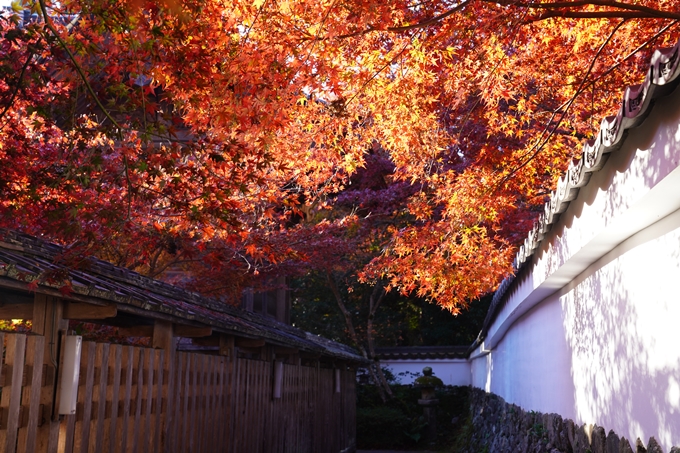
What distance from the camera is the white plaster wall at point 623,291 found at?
4.29 meters

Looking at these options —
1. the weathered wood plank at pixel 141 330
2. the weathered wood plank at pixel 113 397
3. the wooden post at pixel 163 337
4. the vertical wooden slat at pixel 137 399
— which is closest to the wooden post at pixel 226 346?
the weathered wood plank at pixel 141 330

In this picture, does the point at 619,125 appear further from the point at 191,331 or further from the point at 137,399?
the point at 191,331

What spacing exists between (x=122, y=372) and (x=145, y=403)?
562mm

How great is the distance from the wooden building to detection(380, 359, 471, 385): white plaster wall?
18413mm

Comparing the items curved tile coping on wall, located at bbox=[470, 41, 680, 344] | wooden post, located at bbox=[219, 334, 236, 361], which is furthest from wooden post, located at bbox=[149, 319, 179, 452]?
curved tile coping on wall, located at bbox=[470, 41, 680, 344]

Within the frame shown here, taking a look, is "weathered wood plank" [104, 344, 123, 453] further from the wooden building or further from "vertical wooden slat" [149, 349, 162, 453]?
"vertical wooden slat" [149, 349, 162, 453]

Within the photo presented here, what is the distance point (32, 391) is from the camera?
4.81 metres

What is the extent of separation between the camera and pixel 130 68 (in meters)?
5.62

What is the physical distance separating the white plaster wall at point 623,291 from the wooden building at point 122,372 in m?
3.72

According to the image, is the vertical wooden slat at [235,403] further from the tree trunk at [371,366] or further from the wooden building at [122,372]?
the tree trunk at [371,366]

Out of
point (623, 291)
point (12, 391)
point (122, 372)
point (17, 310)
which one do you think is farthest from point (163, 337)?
point (623, 291)

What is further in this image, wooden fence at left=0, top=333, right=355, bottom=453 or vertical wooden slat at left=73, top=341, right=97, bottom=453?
vertical wooden slat at left=73, top=341, right=97, bottom=453

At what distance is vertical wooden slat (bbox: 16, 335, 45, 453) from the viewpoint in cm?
473

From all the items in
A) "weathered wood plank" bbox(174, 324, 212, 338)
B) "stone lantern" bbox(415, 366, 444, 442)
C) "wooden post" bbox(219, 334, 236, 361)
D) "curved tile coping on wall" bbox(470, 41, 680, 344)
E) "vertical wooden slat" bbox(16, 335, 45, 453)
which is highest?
"curved tile coping on wall" bbox(470, 41, 680, 344)
